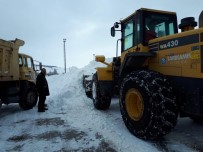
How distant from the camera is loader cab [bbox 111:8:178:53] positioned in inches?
256

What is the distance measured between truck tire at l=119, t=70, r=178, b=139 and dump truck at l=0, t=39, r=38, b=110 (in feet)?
16.8

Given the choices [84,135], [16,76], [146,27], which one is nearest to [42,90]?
[16,76]

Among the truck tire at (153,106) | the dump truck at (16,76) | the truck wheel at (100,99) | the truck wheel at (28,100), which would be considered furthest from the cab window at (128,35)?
the truck wheel at (28,100)

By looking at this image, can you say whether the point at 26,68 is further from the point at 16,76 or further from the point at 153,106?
the point at 153,106

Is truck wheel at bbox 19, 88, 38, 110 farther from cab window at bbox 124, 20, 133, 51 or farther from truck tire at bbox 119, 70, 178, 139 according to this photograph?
truck tire at bbox 119, 70, 178, 139

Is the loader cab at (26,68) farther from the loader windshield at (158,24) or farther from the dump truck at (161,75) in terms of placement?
the loader windshield at (158,24)

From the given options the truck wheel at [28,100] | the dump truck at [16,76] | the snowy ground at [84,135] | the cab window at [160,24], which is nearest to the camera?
the snowy ground at [84,135]

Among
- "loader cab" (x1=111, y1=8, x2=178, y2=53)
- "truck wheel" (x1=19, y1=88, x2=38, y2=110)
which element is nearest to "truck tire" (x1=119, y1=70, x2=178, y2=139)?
"loader cab" (x1=111, y1=8, x2=178, y2=53)

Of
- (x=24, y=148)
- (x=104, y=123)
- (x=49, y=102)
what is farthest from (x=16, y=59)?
(x=24, y=148)

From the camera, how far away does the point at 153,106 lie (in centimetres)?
484

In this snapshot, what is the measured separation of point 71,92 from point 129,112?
8893mm

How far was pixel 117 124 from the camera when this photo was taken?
670 centimetres

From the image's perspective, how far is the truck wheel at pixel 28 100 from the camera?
984cm

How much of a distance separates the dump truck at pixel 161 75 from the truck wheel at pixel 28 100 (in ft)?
14.9
